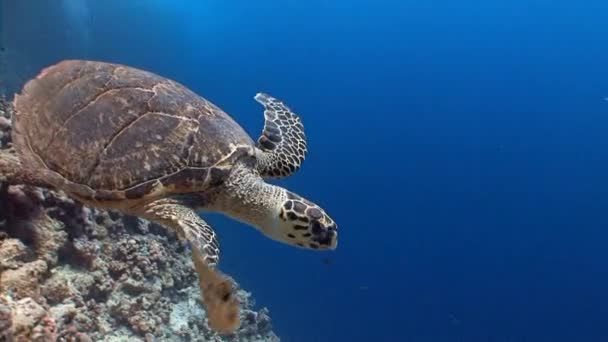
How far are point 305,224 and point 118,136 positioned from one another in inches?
52.9

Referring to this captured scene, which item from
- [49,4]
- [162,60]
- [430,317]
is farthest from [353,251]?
[49,4]

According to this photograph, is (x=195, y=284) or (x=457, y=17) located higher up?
(x=457, y=17)

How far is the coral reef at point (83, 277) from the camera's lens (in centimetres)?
273

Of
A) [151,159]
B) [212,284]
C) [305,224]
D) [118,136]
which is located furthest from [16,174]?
[305,224]

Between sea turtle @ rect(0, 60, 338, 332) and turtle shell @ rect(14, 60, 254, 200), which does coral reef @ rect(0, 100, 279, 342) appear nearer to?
sea turtle @ rect(0, 60, 338, 332)

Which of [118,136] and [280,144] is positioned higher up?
[280,144]

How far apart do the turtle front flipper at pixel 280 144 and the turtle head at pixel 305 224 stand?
0.58 meters

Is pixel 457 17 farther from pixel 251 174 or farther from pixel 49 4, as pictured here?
pixel 251 174

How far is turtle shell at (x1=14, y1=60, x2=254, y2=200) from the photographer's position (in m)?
2.86

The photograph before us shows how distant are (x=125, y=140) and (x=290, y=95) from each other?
4345 cm

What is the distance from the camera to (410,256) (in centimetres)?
2741

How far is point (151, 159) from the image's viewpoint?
291 centimetres

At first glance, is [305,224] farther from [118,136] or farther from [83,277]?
[83,277]

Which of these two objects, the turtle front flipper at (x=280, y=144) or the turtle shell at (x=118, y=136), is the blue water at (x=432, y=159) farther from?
the turtle shell at (x=118, y=136)
